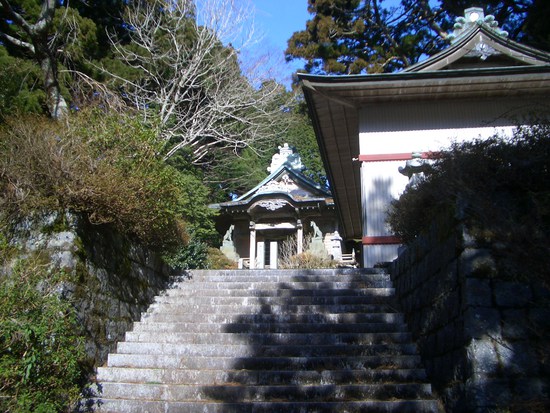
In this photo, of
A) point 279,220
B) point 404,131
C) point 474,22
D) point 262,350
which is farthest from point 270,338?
point 279,220

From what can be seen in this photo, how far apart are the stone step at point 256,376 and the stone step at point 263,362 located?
0.17 metres

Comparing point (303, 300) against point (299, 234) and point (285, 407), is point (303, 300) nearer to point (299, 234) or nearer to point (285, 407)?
point (285, 407)

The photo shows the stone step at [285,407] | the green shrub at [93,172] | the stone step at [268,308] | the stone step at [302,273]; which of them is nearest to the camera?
the stone step at [285,407]

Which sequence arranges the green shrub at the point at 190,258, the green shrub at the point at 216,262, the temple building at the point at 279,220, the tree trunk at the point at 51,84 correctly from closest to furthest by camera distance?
the tree trunk at the point at 51,84
the green shrub at the point at 190,258
the green shrub at the point at 216,262
the temple building at the point at 279,220

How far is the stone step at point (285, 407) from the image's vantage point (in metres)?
4.91

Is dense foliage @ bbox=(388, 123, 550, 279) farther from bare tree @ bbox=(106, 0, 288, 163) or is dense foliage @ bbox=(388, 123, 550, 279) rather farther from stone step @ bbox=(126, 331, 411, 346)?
bare tree @ bbox=(106, 0, 288, 163)

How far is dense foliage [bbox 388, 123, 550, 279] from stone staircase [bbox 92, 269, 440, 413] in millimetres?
1755

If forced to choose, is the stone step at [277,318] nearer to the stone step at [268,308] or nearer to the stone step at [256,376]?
the stone step at [268,308]

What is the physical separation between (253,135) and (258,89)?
1.65 meters

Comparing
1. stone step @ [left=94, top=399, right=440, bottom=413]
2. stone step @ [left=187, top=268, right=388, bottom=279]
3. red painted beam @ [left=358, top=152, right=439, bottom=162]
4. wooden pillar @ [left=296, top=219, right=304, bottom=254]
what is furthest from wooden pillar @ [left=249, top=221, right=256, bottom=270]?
stone step @ [left=94, top=399, right=440, bottom=413]

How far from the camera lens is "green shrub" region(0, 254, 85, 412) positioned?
13.1 feet

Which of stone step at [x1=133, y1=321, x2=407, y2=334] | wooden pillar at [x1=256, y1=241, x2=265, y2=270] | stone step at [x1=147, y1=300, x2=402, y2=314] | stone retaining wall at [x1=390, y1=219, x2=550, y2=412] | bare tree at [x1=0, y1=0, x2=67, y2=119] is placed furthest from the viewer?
wooden pillar at [x1=256, y1=241, x2=265, y2=270]

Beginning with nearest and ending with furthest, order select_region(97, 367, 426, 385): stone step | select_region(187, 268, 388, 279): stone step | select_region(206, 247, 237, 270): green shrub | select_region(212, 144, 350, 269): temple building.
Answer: select_region(97, 367, 426, 385): stone step < select_region(187, 268, 388, 279): stone step < select_region(206, 247, 237, 270): green shrub < select_region(212, 144, 350, 269): temple building

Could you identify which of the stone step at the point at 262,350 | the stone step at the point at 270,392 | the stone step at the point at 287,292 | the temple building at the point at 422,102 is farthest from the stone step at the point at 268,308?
the temple building at the point at 422,102
